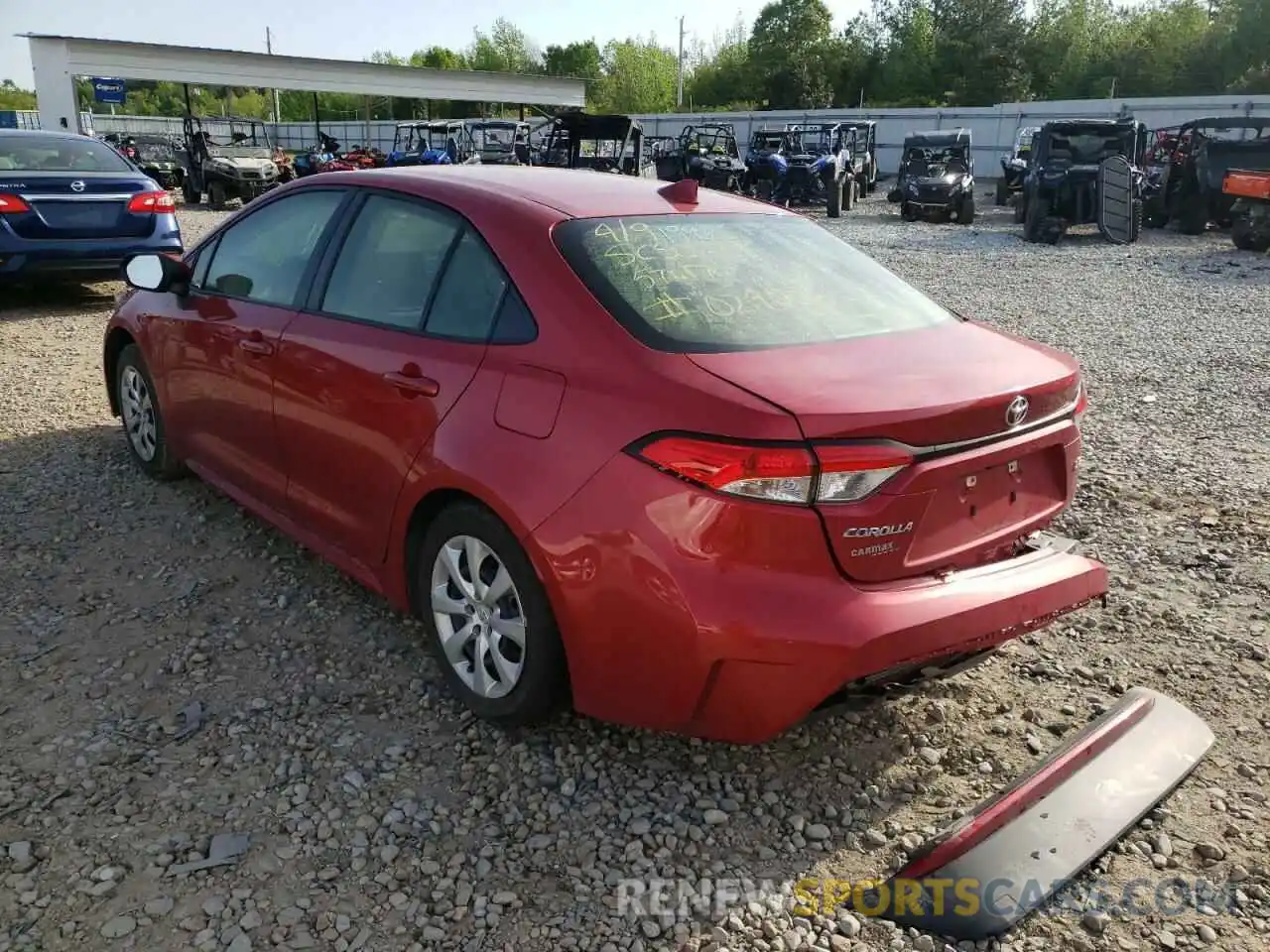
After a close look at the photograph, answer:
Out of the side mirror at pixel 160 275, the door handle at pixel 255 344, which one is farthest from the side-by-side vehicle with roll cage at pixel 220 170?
the door handle at pixel 255 344

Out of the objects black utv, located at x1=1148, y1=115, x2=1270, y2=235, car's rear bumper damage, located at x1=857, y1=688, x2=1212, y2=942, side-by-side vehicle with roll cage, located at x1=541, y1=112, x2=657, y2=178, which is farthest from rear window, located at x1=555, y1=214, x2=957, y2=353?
side-by-side vehicle with roll cage, located at x1=541, y1=112, x2=657, y2=178

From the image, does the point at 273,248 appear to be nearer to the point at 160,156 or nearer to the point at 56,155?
the point at 56,155

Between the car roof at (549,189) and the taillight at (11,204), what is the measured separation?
6.04 meters

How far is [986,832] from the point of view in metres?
2.55

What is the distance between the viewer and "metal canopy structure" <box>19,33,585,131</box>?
102ft

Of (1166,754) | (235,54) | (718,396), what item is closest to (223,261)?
(718,396)

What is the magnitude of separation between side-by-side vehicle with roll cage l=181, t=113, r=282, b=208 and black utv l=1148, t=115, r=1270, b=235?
18.4 meters

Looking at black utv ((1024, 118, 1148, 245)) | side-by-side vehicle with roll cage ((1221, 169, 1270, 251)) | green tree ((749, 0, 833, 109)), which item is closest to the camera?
side-by-side vehicle with roll cage ((1221, 169, 1270, 251))

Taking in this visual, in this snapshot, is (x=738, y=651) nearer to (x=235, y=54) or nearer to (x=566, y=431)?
(x=566, y=431)

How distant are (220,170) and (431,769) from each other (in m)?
22.9

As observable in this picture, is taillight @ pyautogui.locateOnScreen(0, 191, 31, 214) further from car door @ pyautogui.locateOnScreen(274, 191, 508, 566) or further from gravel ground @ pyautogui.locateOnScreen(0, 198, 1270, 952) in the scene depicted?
car door @ pyautogui.locateOnScreen(274, 191, 508, 566)

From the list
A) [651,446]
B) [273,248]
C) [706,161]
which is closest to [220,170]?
[706,161]

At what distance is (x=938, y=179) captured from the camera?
20.1 metres

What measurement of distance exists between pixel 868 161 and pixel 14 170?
22.8 meters
